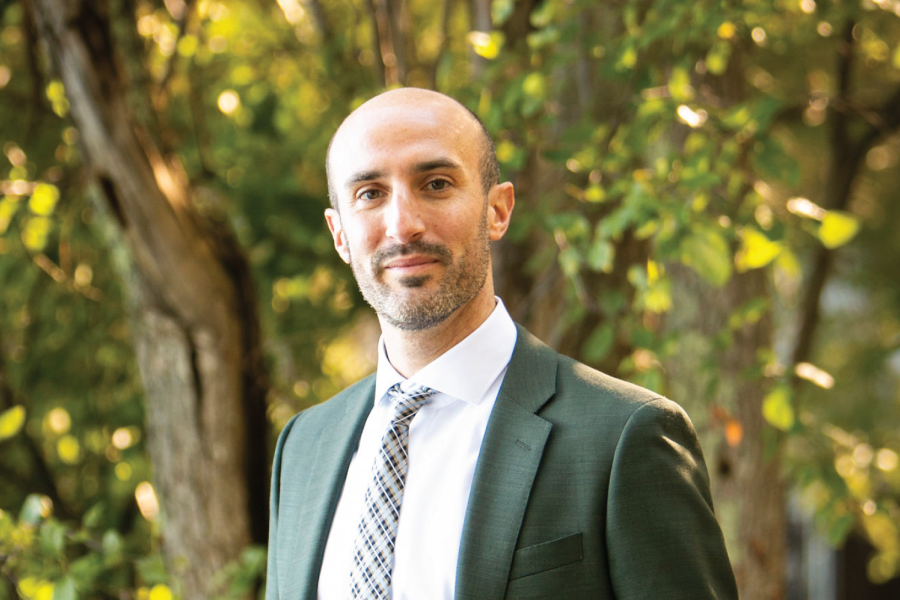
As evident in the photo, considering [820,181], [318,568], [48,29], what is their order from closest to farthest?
[318,568] < [48,29] < [820,181]

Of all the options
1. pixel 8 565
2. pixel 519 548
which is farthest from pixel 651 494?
pixel 8 565

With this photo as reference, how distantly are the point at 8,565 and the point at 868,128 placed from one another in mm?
5173

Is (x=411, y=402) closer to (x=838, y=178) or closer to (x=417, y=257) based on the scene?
(x=417, y=257)

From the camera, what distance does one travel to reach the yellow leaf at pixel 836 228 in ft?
6.91

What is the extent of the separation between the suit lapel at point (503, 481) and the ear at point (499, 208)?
12.2 inches

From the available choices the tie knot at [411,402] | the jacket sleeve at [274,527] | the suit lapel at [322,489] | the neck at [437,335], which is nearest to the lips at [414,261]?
the neck at [437,335]

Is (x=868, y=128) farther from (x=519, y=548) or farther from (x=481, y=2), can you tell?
(x=519, y=548)

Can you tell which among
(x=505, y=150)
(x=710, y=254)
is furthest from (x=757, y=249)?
(x=505, y=150)

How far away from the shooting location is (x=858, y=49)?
15.4 feet

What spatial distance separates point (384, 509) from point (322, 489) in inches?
9.4

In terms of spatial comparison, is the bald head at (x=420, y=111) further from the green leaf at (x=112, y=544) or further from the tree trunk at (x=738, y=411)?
the tree trunk at (x=738, y=411)

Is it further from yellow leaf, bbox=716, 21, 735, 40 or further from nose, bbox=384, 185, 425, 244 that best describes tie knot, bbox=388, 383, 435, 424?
yellow leaf, bbox=716, 21, 735, 40

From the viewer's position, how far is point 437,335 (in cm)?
160

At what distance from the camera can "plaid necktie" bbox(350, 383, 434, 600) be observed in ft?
4.78
